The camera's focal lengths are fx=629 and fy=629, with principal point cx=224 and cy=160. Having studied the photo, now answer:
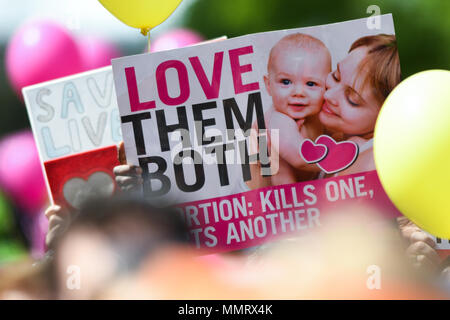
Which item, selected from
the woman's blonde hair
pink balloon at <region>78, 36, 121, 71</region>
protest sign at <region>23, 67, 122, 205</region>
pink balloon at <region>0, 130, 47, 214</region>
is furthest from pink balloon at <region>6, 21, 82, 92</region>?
the woman's blonde hair

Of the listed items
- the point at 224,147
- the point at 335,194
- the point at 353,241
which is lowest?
the point at 353,241

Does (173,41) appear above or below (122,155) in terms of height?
above

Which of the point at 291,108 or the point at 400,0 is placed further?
the point at 400,0

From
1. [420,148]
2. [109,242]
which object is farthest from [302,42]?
[109,242]

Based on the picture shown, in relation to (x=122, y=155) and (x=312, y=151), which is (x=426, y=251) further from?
(x=122, y=155)

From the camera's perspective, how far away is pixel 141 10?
112 inches

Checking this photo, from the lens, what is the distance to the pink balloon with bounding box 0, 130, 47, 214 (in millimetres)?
3725

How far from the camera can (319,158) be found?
2889 mm

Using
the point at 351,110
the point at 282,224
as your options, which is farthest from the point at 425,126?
the point at 282,224

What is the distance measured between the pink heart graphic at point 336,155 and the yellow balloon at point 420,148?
1.64 feet

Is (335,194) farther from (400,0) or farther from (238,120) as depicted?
(400,0)

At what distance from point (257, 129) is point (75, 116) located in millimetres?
1059

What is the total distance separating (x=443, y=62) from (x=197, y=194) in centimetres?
226

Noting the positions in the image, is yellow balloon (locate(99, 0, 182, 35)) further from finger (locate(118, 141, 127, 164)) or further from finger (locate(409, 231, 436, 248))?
finger (locate(409, 231, 436, 248))
